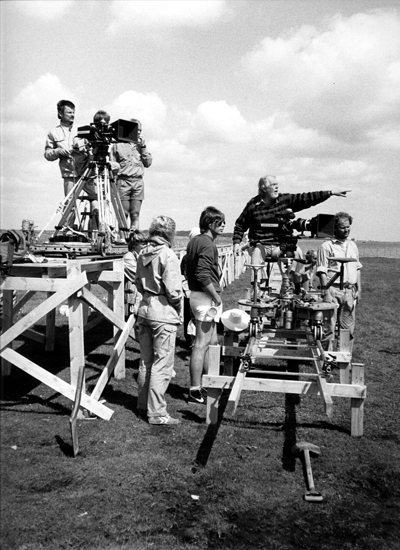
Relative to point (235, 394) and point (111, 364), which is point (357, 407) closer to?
point (235, 394)

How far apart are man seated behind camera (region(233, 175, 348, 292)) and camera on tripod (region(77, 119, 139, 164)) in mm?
1728

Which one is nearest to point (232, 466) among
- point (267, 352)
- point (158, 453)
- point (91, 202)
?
point (158, 453)

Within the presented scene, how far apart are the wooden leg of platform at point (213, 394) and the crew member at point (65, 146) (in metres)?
3.34

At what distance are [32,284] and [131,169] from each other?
12.3ft

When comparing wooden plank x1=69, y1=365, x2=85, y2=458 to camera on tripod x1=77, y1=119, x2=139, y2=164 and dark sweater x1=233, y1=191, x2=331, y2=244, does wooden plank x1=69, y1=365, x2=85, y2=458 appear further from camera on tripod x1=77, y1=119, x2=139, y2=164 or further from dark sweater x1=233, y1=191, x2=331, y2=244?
camera on tripod x1=77, y1=119, x2=139, y2=164

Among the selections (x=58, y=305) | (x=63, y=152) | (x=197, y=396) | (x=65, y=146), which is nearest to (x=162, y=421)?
(x=197, y=396)

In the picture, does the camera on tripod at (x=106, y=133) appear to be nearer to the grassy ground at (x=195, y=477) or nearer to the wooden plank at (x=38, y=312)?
the wooden plank at (x=38, y=312)

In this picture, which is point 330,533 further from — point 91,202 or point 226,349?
point 91,202

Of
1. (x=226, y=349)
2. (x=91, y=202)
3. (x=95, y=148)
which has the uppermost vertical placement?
(x=95, y=148)

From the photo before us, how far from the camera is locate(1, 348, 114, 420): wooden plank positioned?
480 cm

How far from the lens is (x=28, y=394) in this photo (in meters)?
5.91

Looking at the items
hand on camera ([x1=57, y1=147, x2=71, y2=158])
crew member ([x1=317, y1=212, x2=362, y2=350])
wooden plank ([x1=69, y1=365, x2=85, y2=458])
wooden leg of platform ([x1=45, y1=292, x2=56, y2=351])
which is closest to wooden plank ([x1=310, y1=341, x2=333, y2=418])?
crew member ([x1=317, y1=212, x2=362, y2=350])

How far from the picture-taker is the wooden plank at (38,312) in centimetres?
473

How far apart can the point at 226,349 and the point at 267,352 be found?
44 cm
